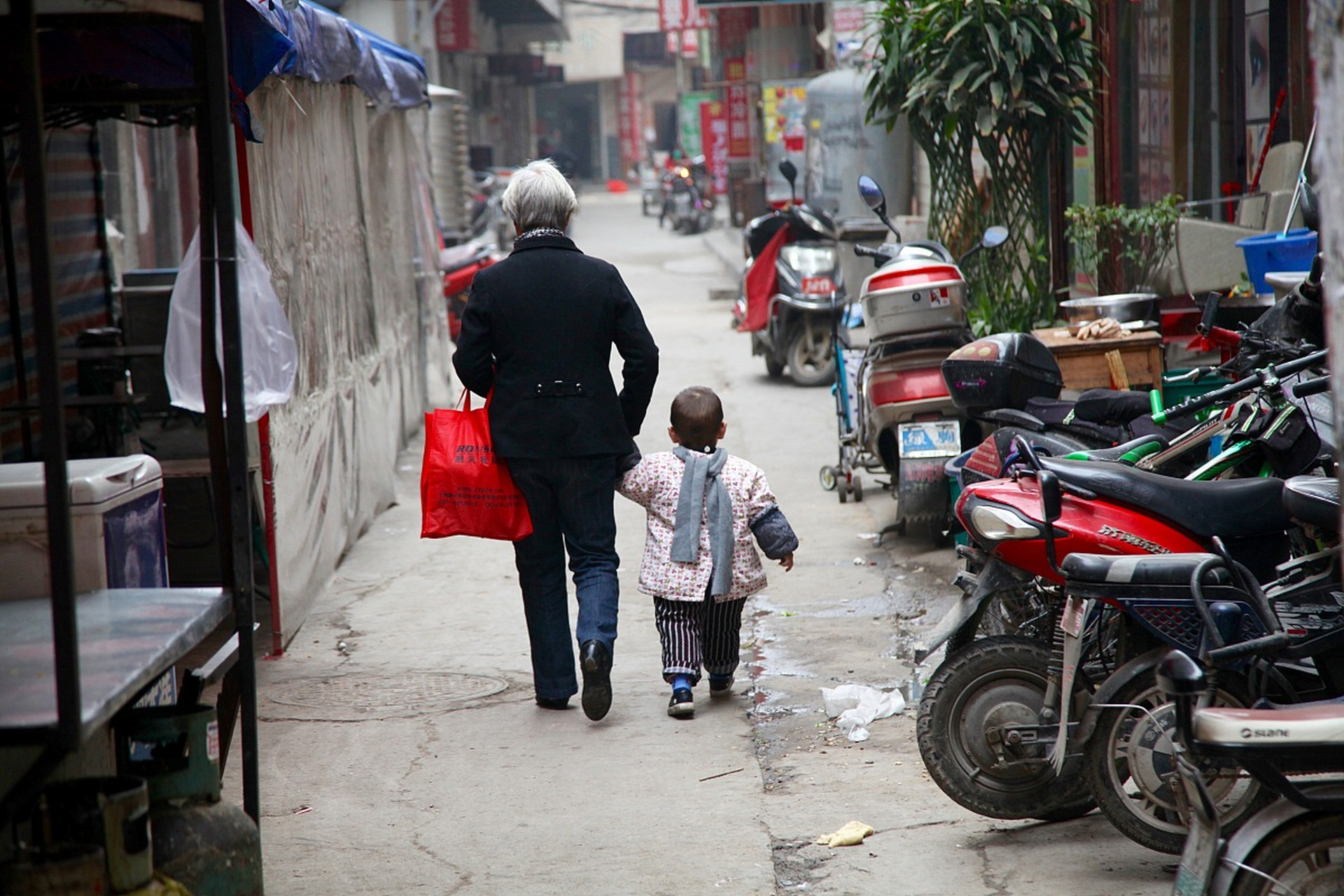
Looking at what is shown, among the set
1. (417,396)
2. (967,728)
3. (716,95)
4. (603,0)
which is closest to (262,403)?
(967,728)

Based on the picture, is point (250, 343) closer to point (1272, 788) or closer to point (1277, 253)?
point (1277, 253)

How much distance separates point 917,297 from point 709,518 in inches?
99.6

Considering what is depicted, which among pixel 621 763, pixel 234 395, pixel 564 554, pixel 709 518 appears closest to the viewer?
pixel 234 395

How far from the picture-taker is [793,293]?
12.7 m

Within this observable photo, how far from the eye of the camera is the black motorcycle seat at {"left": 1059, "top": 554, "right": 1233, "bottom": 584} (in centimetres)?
353

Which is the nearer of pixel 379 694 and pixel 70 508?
pixel 70 508

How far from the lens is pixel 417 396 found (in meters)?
11.3

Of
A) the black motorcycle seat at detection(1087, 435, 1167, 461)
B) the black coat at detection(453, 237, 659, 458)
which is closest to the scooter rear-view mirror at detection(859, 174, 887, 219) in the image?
the black coat at detection(453, 237, 659, 458)

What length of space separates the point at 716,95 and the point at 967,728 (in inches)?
1311

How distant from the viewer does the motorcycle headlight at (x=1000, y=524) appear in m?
3.89

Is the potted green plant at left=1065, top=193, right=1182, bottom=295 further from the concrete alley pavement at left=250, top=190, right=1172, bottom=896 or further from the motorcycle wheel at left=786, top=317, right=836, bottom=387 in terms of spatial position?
the motorcycle wheel at left=786, top=317, right=836, bottom=387

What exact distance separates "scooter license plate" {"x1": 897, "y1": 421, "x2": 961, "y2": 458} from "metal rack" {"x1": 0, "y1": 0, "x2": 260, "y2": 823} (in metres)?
3.89

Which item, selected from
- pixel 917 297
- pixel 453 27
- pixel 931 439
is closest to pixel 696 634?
pixel 931 439

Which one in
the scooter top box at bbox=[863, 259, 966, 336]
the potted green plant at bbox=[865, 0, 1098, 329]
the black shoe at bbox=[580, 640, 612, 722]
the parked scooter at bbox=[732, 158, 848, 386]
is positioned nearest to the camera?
the black shoe at bbox=[580, 640, 612, 722]
